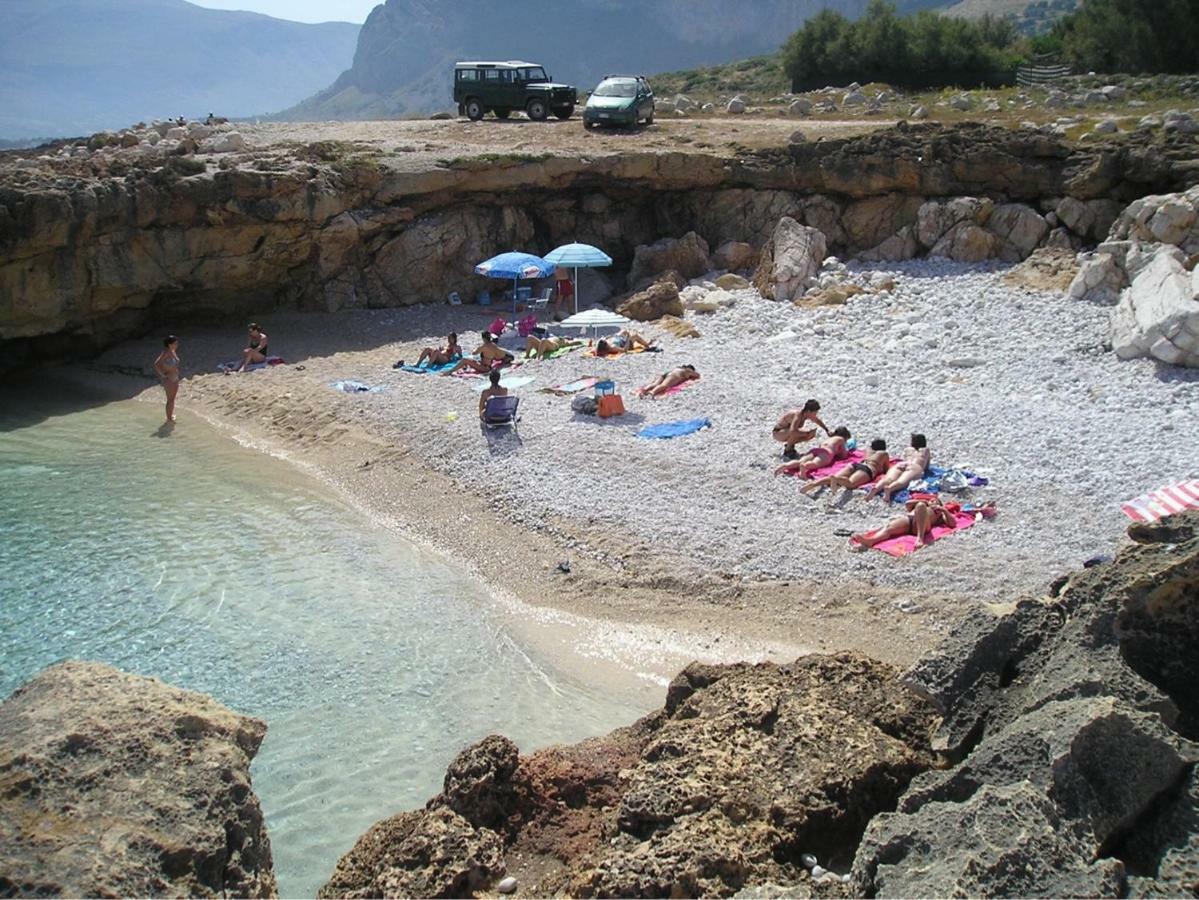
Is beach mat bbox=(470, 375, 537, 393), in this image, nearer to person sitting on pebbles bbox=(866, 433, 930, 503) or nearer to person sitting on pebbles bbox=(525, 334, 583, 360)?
person sitting on pebbles bbox=(525, 334, 583, 360)

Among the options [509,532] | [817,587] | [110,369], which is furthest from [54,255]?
[817,587]

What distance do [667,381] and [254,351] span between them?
9.19 metres

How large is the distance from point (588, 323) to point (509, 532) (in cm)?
723

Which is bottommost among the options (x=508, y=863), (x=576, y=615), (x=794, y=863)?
(x=576, y=615)

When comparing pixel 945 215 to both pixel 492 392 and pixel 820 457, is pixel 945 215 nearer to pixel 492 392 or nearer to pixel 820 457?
pixel 820 457

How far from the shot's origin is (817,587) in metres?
11.5

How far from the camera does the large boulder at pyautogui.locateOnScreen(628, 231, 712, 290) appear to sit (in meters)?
25.1

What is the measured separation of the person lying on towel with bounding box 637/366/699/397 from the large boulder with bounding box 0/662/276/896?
43.2ft

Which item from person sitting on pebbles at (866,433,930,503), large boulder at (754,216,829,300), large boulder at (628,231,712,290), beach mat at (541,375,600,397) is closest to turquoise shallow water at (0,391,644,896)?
beach mat at (541,375,600,397)

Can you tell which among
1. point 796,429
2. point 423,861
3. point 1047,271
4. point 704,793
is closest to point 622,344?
point 796,429

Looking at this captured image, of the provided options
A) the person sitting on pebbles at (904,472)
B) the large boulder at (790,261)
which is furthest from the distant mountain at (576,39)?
the person sitting on pebbles at (904,472)

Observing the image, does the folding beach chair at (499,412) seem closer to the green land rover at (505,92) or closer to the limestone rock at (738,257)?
the limestone rock at (738,257)

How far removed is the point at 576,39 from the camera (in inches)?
6152

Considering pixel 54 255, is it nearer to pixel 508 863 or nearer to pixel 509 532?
pixel 509 532
